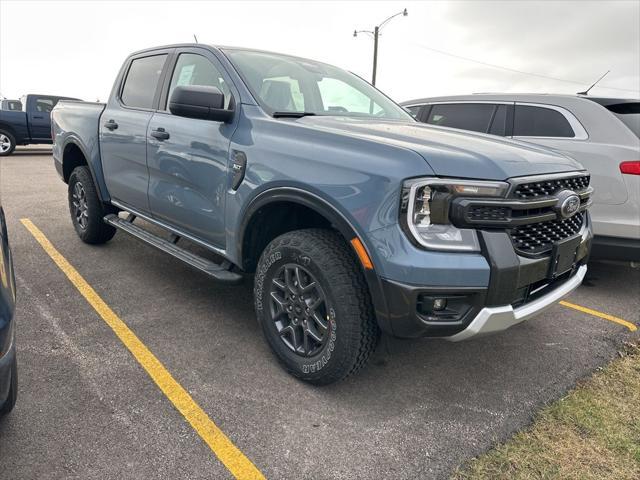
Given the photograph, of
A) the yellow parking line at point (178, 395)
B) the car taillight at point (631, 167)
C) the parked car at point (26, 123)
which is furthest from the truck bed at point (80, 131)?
the parked car at point (26, 123)

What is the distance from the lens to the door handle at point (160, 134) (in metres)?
3.40

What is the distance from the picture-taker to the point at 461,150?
2223mm

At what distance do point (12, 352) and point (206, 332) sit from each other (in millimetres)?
1461

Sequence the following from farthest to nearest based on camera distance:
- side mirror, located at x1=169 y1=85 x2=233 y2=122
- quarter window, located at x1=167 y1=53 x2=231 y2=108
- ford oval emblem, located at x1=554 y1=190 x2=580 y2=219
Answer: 1. quarter window, located at x1=167 y1=53 x2=231 y2=108
2. side mirror, located at x1=169 y1=85 x2=233 y2=122
3. ford oval emblem, located at x1=554 y1=190 x2=580 y2=219

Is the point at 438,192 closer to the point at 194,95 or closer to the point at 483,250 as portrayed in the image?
the point at 483,250

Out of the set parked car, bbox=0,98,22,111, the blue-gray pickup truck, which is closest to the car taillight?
the blue-gray pickup truck

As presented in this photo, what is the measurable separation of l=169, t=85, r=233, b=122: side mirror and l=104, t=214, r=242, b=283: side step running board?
3.19 feet

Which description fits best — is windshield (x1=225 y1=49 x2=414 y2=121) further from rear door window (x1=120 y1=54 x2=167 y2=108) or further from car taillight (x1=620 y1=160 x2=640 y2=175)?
car taillight (x1=620 y1=160 x2=640 y2=175)

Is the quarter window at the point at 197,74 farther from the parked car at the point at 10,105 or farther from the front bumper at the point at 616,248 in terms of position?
the parked car at the point at 10,105

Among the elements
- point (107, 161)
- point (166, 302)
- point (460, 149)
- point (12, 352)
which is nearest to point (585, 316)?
point (460, 149)

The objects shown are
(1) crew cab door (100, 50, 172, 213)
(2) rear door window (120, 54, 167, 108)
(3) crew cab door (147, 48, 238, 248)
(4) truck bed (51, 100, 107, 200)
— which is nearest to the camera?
(3) crew cab door (147, 48, 238, 248)

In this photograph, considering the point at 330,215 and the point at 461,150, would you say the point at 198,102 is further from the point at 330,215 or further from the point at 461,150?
the point at 461,150

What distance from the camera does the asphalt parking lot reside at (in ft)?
6.82

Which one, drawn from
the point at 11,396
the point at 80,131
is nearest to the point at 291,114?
the point at 11,396
